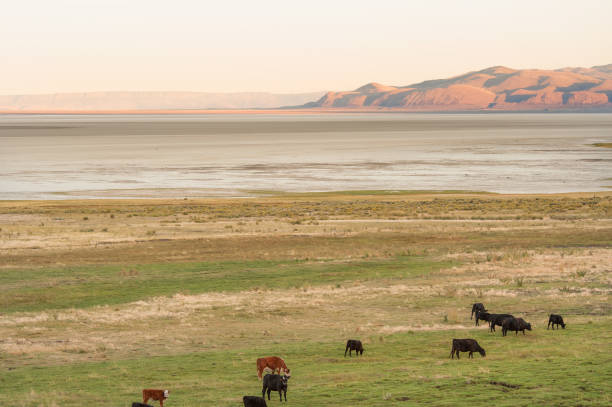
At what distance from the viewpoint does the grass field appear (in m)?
15.3

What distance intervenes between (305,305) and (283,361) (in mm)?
11077

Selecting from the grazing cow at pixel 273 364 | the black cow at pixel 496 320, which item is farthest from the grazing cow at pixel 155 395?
the black cow at pixel 496 320

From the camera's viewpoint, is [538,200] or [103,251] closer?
[103,251]

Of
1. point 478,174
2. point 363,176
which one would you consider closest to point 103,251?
point 363,176

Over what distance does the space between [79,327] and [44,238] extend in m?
22.7

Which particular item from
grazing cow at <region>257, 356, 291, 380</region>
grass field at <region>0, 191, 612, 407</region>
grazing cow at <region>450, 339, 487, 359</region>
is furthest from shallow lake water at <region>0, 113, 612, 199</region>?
grazing cow at <region>257, 356, 291, 380</region>

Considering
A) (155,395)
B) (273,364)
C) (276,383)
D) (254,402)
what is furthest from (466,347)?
(155,395)

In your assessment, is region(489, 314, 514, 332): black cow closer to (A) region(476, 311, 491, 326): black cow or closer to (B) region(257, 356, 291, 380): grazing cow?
(A) region(476, 311, 491, 326): black cow

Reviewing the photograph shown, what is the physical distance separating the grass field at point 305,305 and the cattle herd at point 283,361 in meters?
0.32

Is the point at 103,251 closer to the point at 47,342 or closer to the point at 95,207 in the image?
the point at 47,342

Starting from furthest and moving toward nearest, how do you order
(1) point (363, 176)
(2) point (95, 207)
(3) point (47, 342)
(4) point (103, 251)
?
(1) point (363, 176) < (2) point (95, 207) < (4) point (103, 251) < (3) point (47, 342)

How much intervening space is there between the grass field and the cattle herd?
1.06 ft

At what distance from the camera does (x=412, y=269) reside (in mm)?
34500

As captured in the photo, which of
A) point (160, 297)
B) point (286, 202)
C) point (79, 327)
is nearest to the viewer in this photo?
point (79, 327)
